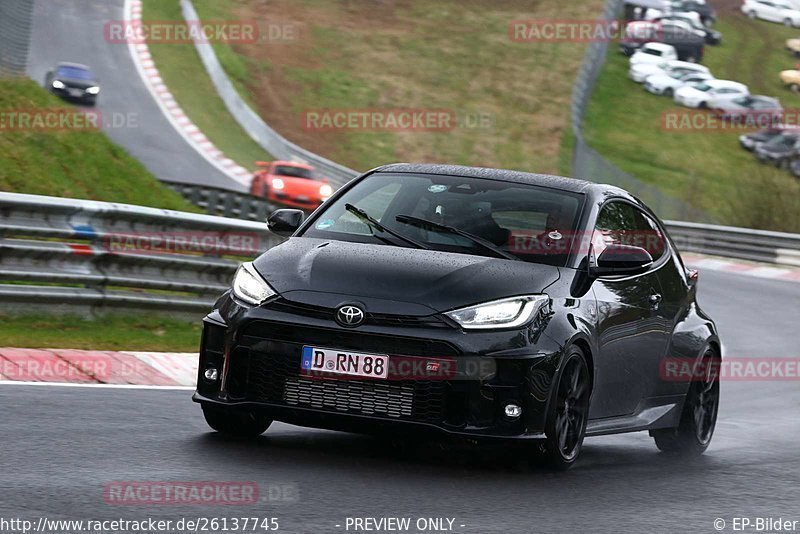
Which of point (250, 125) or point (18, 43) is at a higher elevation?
point (18, 43)

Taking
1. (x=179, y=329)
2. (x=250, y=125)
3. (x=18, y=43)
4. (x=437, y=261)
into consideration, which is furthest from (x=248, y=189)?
(x=437, y=261)

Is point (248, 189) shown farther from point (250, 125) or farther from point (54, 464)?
point (54, 464)

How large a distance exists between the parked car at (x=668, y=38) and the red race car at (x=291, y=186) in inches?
1190

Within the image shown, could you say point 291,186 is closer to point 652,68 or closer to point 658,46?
point 652,68

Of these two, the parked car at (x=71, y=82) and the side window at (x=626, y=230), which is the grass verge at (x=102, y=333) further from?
the parked car at (x=71, y=82)

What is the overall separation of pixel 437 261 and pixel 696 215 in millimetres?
32374

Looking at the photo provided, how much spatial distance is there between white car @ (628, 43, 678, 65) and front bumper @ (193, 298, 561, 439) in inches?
2144

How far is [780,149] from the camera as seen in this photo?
168 ft

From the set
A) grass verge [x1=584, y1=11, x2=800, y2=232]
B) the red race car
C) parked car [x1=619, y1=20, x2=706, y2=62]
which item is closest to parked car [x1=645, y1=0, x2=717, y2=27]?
parked car [x1=619, y1=20, x2=706, y2=62]

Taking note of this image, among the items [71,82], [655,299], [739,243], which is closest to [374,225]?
[655,299]

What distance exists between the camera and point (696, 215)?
38.7m

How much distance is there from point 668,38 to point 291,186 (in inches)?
1295

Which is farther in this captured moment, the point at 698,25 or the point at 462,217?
the point at 698,25

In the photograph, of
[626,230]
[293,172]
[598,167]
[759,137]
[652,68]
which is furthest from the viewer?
[652,68]
